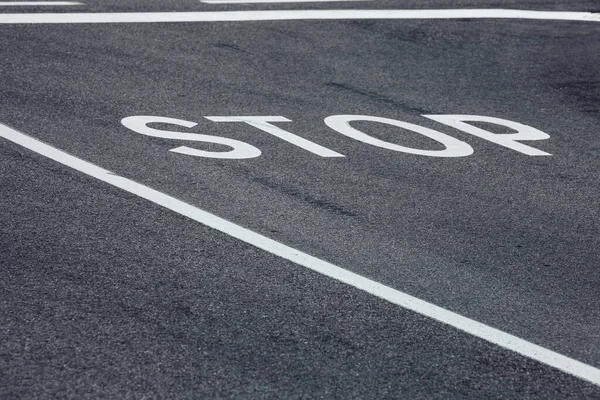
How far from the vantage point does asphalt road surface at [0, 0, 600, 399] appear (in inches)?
210

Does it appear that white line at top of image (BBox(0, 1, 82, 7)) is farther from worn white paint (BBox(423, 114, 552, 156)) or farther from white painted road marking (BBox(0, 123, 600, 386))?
worn white paint (BBox(423, 114, 552, 156))

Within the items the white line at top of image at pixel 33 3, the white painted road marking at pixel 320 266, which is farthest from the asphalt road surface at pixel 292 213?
the white line at top of image at pixel 33 3

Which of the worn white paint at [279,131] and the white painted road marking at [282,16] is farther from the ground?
the white painted road marking at [282,16]

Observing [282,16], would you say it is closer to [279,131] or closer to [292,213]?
[279,131]

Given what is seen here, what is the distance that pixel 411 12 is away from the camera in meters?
14.5

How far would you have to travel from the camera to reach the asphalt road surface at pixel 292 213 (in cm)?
533

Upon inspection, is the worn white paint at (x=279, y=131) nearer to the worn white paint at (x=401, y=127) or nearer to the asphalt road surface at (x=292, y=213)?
the asphalt road surface at (x=292, y=213)

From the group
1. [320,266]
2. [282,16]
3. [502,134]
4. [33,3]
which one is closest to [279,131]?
[502,134]

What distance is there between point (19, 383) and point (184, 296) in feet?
4.14

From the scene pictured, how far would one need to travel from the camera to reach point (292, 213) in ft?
24.2

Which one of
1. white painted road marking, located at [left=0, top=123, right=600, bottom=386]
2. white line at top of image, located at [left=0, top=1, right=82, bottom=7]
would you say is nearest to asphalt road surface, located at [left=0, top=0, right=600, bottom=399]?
white painted road marking, located at [left=0, top=123, right=600, bottom=386]

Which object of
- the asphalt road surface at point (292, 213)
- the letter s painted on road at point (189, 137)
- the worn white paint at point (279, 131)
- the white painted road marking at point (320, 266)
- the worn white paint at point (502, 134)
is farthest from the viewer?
the worn white paint at point (502, 134)

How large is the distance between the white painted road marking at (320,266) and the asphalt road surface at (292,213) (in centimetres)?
2

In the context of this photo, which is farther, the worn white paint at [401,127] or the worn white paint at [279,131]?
the worn white paint at [401,127]
